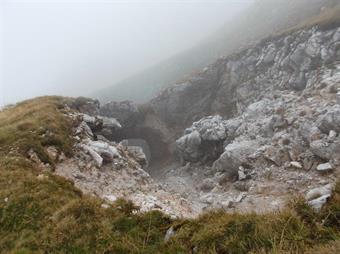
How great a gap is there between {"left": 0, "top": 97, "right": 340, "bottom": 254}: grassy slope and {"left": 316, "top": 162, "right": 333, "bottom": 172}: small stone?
15.1 m

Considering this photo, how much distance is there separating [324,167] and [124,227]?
1764 centimetres

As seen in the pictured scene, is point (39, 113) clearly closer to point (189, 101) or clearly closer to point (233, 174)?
point (233, 174)

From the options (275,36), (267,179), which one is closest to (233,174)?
(267,179)

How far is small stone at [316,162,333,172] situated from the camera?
23.6m

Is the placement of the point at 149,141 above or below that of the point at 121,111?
below

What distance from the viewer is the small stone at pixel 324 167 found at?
23562mm

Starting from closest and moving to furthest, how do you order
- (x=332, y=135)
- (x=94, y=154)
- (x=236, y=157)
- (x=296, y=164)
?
(x=94, y=154) → (x=332, y=135) → (x=296, y=164) → (x=236, y=157)

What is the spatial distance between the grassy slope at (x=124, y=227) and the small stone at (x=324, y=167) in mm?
15140

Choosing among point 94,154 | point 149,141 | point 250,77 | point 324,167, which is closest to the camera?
point 324,167

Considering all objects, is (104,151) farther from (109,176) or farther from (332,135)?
(332,135)

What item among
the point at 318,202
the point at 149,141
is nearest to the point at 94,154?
the point at 318,202

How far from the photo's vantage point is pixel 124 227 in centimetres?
1156

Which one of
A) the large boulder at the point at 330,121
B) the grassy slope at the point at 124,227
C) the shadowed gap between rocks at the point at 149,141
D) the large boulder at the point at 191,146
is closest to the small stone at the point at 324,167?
the large boulder at the point at 330,121

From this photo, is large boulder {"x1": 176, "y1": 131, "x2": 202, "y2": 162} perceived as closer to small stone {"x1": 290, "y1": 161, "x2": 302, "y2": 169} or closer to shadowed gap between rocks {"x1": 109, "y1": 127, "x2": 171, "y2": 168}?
shadowed gap between rocks {"x1": 109, "y1": 127, "x2": 171, "y2": 168}
